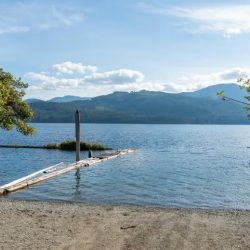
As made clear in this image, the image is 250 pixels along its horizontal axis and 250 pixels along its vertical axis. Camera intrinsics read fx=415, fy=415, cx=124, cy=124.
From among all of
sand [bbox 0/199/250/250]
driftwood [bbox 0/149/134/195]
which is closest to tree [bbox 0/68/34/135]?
driftwood [bbox 0/149/134/195]

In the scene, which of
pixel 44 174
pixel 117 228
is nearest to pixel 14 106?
pixel 44 174

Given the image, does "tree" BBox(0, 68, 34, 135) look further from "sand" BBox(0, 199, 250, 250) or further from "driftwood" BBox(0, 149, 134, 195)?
"sand" BBox(0, 199, 250, 250)

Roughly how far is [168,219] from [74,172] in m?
28.6

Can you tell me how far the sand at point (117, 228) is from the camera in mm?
18516

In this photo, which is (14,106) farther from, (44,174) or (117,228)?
(117,228)

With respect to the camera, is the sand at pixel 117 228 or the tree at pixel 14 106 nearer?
the sand at pixel 117 228

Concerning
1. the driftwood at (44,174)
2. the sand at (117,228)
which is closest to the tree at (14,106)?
the driftwood at (44,174)

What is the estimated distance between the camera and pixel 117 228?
2152 centimetres

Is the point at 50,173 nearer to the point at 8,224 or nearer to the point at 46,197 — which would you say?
the point at 46,197

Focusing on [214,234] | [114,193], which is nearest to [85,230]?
[214,234]

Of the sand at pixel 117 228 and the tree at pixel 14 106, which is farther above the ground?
the tree at pixel 14 106

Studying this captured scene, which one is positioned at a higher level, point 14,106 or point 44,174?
point 14,106

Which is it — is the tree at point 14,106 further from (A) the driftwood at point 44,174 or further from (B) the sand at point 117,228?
(B) the sand at point 117,228

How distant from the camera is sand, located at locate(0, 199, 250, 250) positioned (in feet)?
60.7
